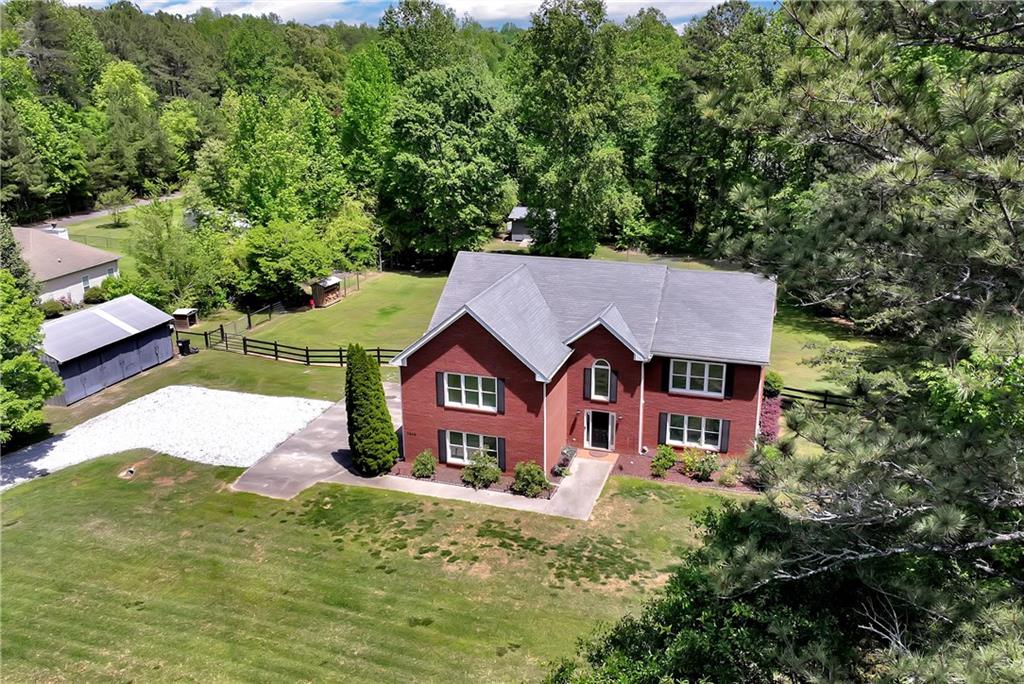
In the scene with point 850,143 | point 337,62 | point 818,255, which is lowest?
point 818,255

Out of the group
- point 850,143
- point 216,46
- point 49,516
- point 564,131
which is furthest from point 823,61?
point 216,46

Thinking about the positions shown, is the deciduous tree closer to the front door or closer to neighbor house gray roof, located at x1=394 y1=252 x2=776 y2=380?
neighbor house gray roof, located at x1=394 y1=252 x2=776 y2=380

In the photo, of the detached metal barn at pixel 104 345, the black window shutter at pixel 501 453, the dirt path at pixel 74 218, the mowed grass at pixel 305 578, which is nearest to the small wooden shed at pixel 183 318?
the detached metal barn at pixel 104 345

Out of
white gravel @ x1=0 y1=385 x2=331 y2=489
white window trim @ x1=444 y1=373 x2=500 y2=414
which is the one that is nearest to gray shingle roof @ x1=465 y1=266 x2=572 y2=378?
white window trim @ x1=444 y1=373 x2=500 y2=414

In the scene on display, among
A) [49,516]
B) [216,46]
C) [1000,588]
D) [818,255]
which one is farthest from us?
[216,46]

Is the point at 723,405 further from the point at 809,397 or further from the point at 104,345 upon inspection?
the point at 104,345

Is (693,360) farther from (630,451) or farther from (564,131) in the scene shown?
(564,131)

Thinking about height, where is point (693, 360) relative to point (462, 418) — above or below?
above
